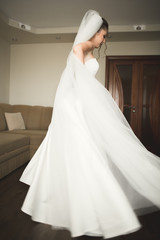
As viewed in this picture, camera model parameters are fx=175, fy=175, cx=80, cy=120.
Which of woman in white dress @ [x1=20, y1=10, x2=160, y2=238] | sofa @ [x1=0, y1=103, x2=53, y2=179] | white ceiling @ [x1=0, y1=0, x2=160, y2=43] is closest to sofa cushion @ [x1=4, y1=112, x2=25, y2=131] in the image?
sofa @ [x1=0, y1=103, x2=53, y2=179]

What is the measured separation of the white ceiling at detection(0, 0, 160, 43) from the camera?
294cm

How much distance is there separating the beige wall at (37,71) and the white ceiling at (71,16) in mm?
419

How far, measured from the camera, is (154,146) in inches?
147

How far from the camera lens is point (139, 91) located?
3.76 meters

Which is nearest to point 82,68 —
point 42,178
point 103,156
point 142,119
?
point 103,156

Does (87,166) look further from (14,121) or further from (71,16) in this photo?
(71,16)

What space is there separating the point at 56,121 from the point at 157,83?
3.15m

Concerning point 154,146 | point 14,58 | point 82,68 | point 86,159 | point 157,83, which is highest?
point 14,58

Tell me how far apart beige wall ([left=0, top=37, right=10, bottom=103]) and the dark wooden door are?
251 cm

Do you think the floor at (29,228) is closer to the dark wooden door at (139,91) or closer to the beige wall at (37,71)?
the dark wooden door at (139,91)

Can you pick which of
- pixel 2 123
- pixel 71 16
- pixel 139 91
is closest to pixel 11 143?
pixel 2 123

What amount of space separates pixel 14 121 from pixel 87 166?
282cm

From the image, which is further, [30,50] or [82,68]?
[30,50]

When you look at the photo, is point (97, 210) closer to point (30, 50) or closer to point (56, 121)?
point (56, 121)
